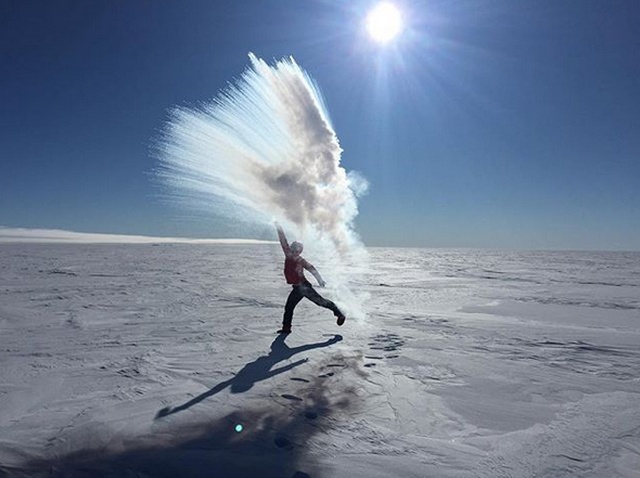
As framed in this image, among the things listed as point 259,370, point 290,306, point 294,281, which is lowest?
point 259,370

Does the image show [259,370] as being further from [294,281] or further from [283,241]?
[283,241]

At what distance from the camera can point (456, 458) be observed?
11.5 ft

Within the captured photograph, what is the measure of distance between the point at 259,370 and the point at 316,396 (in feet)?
4.22

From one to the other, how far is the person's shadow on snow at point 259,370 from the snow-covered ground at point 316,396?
33 mm

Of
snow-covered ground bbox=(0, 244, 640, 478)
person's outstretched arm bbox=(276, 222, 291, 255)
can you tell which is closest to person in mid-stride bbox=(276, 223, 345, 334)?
person's outstretched arm bbox=(276, 222, 291, 255)

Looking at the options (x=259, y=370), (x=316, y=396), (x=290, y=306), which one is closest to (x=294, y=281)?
(x=290, y=306)

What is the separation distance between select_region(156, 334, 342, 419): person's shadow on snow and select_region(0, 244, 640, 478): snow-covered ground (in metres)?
0.03

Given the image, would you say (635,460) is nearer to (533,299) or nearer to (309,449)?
(309,449)

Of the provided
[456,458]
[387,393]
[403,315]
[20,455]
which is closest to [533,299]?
[403,315]

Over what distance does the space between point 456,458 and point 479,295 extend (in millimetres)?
12227

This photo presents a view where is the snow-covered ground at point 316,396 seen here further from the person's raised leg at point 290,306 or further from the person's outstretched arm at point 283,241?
the person's outstretched arm at point 283,241

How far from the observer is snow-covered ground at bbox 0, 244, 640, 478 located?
3.42 meters

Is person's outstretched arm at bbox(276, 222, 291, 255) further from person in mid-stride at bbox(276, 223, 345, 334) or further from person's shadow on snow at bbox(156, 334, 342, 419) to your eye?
person's shadow on snow at bbox(156, 334, 342, 419)

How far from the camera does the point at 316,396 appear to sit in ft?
15.8
